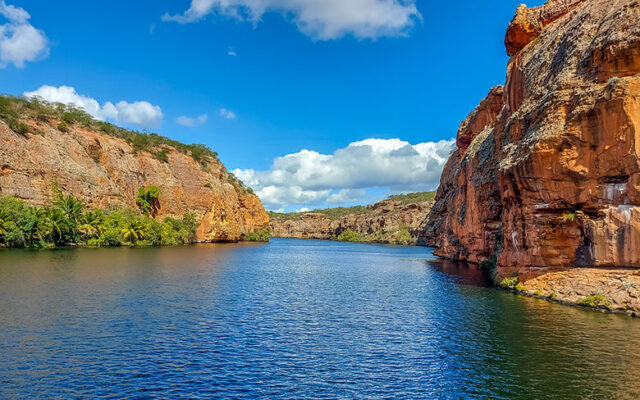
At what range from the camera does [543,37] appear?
4878 centimetres

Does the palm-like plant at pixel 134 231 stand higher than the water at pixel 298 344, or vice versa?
the palm-like plant at pixel 134 231

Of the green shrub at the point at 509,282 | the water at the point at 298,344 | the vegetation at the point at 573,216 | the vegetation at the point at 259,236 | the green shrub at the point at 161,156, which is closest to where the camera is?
the water at the point at 298,344

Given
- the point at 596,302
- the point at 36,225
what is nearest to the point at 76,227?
the point at 36,225

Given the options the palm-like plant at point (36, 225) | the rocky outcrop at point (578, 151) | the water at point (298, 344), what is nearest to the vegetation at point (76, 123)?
the palm-like plant at point (36, 225)

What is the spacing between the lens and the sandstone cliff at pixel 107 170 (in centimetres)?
A: 8744

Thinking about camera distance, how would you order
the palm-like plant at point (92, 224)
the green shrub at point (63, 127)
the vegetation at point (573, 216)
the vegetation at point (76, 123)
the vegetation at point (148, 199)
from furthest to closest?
1. the vegetation at point (148, 199)
2. the green shrub at point (63, 127)
3. the vegetation at point (76, 123)
4. the palm-like plant at point (92, 224)
5. the vegetation at point (573, 216)

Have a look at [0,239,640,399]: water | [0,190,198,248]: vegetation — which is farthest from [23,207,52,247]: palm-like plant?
[0,239,640,399]: water

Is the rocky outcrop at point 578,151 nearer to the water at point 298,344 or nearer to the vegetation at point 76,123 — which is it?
the water at point 298,344

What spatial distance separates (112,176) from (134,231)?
78.5 feet

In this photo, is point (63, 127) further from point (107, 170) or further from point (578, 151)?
point (578, 151)

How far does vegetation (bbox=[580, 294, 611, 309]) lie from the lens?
30.1 meters

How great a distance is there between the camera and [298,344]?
75.9 feet

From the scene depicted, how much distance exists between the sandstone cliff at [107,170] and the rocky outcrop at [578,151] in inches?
3370

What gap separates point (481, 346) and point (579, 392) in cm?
645
